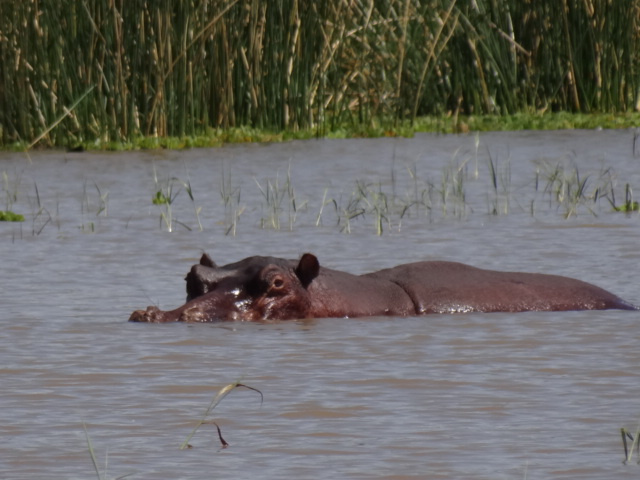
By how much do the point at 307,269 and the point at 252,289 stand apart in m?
0.24

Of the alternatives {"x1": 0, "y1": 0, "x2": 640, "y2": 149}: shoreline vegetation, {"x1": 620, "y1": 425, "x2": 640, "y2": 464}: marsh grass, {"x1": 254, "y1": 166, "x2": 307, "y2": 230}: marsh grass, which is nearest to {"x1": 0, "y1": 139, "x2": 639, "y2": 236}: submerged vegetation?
{"x1": 254, "y1": 166, "x2": 307, "y2": 230}: marsh grass

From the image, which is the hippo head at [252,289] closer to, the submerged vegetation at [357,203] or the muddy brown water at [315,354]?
the muddy brown water at [315,354]

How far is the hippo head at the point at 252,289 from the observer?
613cm

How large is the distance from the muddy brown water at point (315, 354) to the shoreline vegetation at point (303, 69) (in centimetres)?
241

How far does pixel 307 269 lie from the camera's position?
20.4ft

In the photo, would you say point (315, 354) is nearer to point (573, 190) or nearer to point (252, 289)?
point (252, 289)

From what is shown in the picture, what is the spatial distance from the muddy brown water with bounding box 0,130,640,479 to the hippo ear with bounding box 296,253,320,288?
17 centimetres

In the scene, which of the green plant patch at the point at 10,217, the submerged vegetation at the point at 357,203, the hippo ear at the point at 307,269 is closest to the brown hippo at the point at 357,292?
the hippo ear at the point at 307,269

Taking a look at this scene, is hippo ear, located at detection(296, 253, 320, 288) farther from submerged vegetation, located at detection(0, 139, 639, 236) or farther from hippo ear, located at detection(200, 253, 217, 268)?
submerged vegetation, located at detection(0, 139, 639, 236)

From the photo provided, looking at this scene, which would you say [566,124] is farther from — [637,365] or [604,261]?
[637,365]

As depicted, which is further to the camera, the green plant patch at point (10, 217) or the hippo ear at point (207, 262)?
the green plant patch at point (10, 217)

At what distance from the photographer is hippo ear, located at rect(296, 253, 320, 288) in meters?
6.17

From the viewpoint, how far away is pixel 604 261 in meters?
7.84

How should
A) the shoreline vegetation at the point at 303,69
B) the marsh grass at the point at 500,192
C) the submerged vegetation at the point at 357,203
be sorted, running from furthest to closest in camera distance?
the shoreline vegetation at the point at 303,69, the marsh grass at the point at 500,192, the submerged vegetation at the point at 357,203
